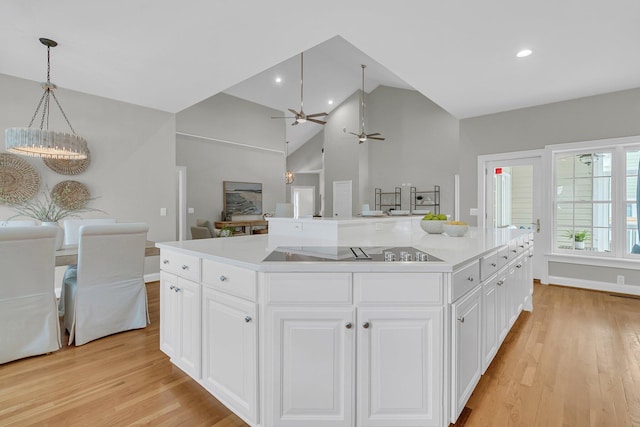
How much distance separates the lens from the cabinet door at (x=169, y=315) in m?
1.95

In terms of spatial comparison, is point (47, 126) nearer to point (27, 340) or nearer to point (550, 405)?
point (27, 340)

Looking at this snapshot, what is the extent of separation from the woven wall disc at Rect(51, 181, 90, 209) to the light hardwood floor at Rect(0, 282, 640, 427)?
6.84 ft

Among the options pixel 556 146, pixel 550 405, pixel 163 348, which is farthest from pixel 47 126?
pixel 556 146

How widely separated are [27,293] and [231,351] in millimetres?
1838

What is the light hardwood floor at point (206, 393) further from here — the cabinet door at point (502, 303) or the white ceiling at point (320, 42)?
the white ceiling at point (320, 42)

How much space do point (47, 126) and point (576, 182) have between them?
692cm

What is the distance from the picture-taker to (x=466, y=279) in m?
1.56

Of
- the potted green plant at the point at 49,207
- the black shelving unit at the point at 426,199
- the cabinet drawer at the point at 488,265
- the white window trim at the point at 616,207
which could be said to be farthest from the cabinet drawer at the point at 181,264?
the black shelving unit at the point at 426,199

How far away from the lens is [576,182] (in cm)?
435

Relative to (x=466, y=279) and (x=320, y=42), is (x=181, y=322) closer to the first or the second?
(x=466, y=279)

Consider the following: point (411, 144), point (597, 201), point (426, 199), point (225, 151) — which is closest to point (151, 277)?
point (225, 151)

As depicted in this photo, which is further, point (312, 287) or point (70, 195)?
point (70, 195)

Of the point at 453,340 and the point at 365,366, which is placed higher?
the point at 453,340

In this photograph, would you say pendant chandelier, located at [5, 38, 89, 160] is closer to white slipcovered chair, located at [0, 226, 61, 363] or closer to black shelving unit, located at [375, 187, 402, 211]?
white slipcovered chair, located at [0, 226, 61, 363]
